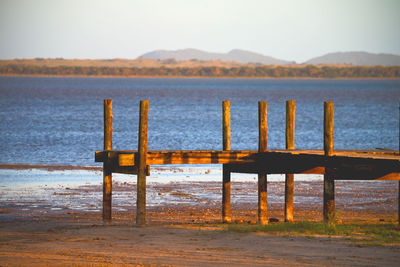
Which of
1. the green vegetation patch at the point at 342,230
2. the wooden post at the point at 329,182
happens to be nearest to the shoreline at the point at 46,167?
the green vegetation patch at the point at 342,230

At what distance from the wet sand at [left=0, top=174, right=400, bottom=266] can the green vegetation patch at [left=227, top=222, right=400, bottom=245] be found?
44 cm

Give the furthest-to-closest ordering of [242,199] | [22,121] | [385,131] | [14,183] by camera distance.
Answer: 1. [22,121]
2. [385,131]
3. [14,183]
4. [242,199]

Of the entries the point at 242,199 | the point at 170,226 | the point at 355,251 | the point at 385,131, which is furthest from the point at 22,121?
the point at 355,251

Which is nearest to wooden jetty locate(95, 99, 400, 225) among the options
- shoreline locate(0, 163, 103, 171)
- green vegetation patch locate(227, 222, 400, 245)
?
green vegetation patch locate(227, 222, 400, 245)

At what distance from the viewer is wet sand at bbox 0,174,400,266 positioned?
1160cm

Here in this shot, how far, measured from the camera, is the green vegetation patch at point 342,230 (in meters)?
13.2

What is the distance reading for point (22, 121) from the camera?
6094 centimetres

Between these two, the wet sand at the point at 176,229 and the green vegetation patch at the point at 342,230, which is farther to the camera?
the green vegetation patch at the point at 342,230

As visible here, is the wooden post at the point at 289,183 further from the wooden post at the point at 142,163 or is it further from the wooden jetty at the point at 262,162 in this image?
the wooden post at the point at 142,163

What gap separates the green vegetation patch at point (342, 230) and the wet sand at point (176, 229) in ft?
1.43

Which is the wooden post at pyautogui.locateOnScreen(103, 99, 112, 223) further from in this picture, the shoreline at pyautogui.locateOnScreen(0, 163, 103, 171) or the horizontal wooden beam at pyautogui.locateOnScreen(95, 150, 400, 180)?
the shoreline at pyautogui.locateOnScreen(0, 163, 103, 171)

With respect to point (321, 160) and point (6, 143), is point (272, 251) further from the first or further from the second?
point (6, 143)

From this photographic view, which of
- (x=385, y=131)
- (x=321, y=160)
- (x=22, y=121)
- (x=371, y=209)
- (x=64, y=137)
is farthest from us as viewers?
(x=22, y=121)

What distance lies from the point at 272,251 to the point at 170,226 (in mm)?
3538
